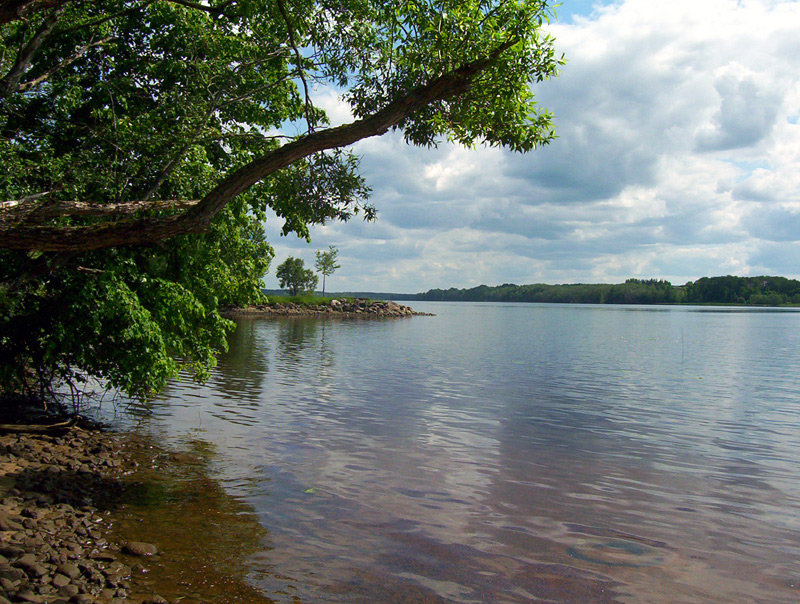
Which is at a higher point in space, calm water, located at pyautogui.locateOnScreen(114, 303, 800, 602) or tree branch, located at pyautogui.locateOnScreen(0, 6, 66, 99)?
tree branch, located at pyautogui.locateOnScreen(0, 6, 66, 99)

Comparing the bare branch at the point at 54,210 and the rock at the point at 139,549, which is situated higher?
the bare branch at the point at 54,210

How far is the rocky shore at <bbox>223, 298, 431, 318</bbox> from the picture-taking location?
105994mm

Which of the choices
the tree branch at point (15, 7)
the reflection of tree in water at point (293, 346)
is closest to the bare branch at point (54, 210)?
the tree branch at point (15, 7)

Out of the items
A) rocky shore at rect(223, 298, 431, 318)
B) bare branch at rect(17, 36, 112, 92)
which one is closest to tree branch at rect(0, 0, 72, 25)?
bare branch at rect(17, 36, 112, 92)

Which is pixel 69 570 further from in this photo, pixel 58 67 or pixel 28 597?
pixel 58 67

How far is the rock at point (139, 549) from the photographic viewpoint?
8.24 metres

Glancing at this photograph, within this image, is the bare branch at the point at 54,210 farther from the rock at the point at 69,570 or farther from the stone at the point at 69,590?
the stone at the point at 69,590

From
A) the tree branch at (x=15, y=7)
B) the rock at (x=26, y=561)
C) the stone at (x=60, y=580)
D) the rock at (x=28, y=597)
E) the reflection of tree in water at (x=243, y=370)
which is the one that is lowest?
the reflection of tree in water at (x=243, y=370)

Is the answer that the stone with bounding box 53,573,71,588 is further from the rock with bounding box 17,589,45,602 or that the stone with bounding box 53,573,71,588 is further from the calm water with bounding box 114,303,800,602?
the calm water with bounding box 114,303,800,602

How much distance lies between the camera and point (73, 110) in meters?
15.6

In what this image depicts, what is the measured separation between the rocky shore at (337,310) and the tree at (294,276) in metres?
24.0

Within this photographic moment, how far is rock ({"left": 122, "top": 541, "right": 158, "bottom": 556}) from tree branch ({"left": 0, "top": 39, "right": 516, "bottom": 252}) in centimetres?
434

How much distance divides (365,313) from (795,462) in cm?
10529

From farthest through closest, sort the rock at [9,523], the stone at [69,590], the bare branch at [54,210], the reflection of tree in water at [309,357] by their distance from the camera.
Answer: the reflection of tree in water at [309,357] → the rock at [9,523] → the bare branch at [54,210] → the stone at [69,590]
